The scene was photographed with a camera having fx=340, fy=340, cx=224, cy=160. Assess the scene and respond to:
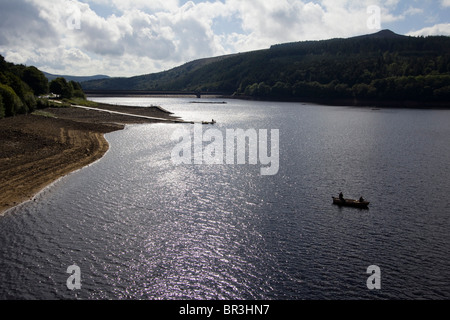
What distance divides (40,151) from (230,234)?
178 ft

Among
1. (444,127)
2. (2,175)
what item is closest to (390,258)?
(2,175)

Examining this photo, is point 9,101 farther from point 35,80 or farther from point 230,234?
point 230,234

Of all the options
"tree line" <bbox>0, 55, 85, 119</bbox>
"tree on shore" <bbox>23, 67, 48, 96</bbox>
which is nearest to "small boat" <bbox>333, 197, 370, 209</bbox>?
"tree line" <bbox>0, 55, 85, 119</bbox>

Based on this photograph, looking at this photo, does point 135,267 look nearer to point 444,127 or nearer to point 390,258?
point 390,258

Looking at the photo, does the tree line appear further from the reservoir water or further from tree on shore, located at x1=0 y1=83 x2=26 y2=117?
the reservoir water

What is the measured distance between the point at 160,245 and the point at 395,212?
3137cm

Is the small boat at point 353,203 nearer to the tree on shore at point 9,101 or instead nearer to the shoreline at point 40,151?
the shoreline at point 40,151

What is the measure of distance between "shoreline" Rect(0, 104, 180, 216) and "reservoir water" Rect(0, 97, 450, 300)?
2.77 metres

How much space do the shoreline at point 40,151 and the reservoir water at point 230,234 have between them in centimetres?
277

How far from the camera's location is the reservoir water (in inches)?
1125

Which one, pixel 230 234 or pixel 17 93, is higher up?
pixel 17 93

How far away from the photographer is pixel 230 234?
38.4 metres

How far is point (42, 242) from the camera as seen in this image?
35125 millimetres

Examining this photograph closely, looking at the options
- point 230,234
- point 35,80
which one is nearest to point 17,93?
point 35,80
